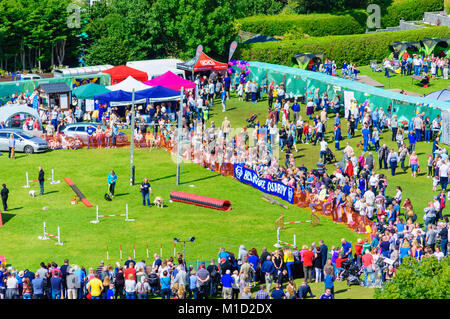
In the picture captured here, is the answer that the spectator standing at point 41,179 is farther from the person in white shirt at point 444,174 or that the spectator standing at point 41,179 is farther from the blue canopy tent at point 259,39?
the blue canopy tent at point 259,39

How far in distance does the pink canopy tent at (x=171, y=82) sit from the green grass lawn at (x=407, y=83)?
15.1 m

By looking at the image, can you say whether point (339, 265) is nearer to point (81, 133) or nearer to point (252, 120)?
point (252, 120)

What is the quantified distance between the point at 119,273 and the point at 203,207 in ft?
36.0

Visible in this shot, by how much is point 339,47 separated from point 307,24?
8.78m

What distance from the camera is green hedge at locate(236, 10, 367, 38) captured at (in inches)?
2901

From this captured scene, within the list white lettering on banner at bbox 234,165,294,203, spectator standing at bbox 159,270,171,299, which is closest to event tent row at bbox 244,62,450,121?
white lettering on banner at bbox 234,165,294,203

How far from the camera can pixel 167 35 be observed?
209 ft

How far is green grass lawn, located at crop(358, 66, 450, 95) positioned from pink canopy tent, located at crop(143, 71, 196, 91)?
15.1 m

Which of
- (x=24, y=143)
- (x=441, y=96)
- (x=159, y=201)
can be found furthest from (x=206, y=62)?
(x=159, y=201)

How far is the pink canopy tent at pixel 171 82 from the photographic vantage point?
53219 mm

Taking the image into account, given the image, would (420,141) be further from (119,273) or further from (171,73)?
(119,273)

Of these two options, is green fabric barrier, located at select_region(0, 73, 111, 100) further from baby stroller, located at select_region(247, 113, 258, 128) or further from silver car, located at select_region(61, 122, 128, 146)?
baby stroller, located at select_region(247, 113, 258, 128)
